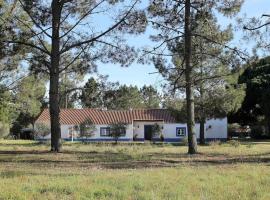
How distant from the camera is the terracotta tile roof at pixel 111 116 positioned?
74500 millimetres

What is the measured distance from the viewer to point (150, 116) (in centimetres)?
7506

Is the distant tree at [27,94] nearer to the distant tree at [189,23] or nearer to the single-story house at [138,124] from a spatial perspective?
the single-story house at [138,124]

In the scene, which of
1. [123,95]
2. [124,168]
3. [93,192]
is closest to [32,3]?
[123,95]

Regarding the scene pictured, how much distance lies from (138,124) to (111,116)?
153 inches

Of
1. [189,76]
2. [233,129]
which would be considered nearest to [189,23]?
[189,76]

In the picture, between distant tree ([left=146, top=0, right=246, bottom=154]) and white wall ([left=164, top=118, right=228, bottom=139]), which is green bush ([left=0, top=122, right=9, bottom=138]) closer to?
white wall ([left=164, top=118, right=228, bottom=139])

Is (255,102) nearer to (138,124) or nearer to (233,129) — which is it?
(233,129)

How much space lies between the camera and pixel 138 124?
75.1m

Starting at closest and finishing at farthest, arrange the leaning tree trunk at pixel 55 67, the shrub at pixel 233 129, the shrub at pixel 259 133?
the leaning tree trunk at pixel 55 67, the shrub at pixel 259 133, the shrub at pixel 233 129

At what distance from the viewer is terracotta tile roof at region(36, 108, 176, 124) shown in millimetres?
74500

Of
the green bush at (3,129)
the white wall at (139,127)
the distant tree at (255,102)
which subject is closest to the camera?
the green bush at (3,129)

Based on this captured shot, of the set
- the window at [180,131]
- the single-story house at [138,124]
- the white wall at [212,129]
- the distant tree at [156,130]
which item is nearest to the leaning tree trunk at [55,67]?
the single-story house at [138,124]

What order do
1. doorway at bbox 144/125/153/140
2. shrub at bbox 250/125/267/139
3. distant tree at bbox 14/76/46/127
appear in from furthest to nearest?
shrub at bbox 250/125/267/139 < doorway at bbox 144/125/153/140 < distant tree at bbox 14/76/46/127

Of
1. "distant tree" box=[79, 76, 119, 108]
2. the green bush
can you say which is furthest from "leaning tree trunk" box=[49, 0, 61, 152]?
the green bush
